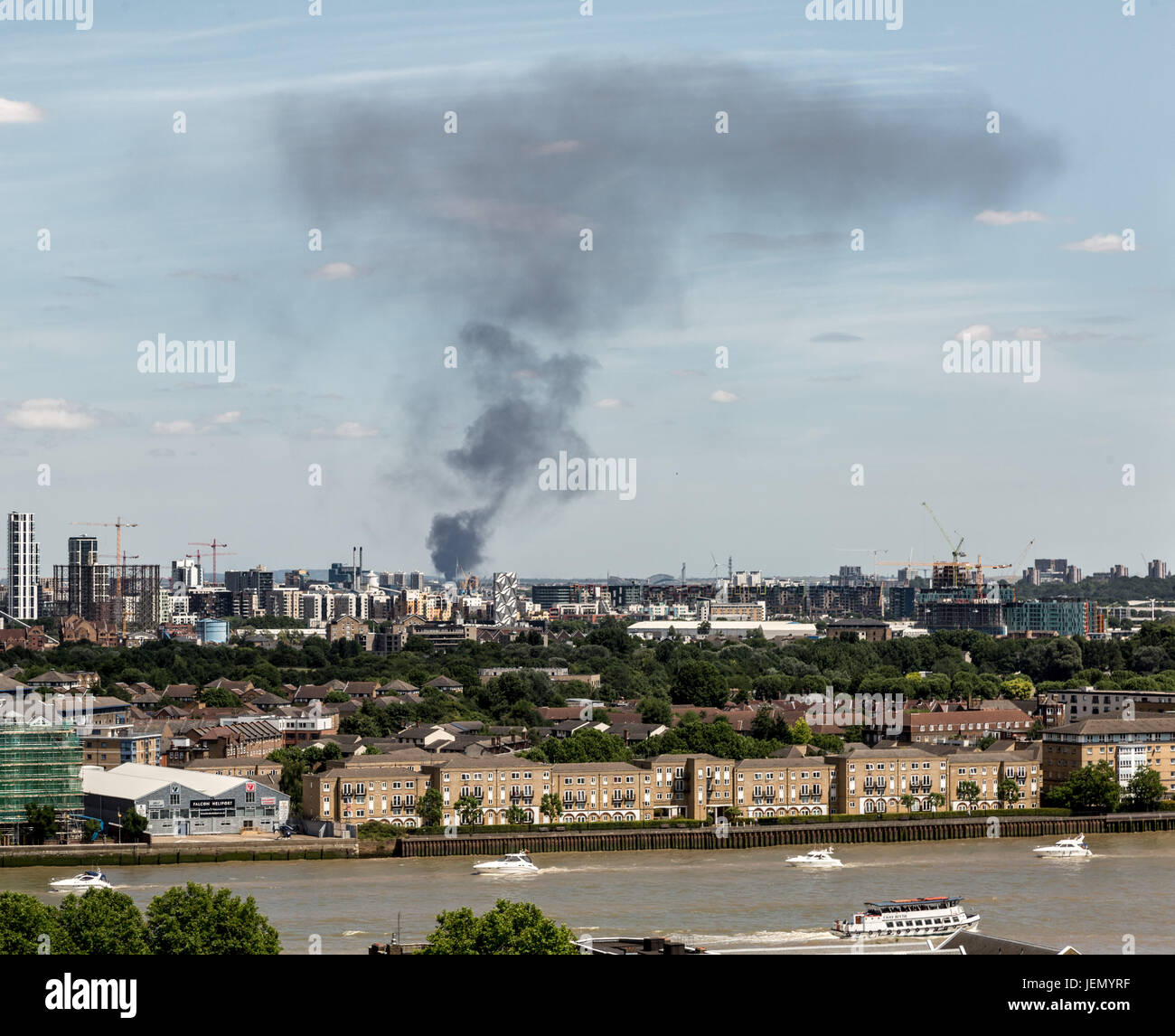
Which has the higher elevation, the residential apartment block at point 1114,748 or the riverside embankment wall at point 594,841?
the residential apartment block at point 1114,748

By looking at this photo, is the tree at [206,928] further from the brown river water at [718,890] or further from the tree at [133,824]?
the tree at [133,824]

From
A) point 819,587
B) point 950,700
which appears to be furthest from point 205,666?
point 819,587

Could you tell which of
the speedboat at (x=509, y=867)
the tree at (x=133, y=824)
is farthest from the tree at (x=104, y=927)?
the tree at (x=133, y=824)

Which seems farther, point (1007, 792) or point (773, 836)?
point (1007, 792)

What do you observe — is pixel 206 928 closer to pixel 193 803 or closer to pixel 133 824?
pixel 133 824

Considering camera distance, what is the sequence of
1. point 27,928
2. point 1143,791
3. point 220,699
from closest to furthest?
point 27,928, point 1143,791, point 220,699

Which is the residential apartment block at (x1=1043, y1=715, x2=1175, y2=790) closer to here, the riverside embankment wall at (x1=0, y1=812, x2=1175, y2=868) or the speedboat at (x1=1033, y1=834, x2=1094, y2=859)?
the riverside embankment wall at (x1=0, y1=812, x2=1175, y2=868)

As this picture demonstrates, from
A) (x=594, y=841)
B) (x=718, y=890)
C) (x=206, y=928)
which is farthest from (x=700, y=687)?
(x=206, y=928)
